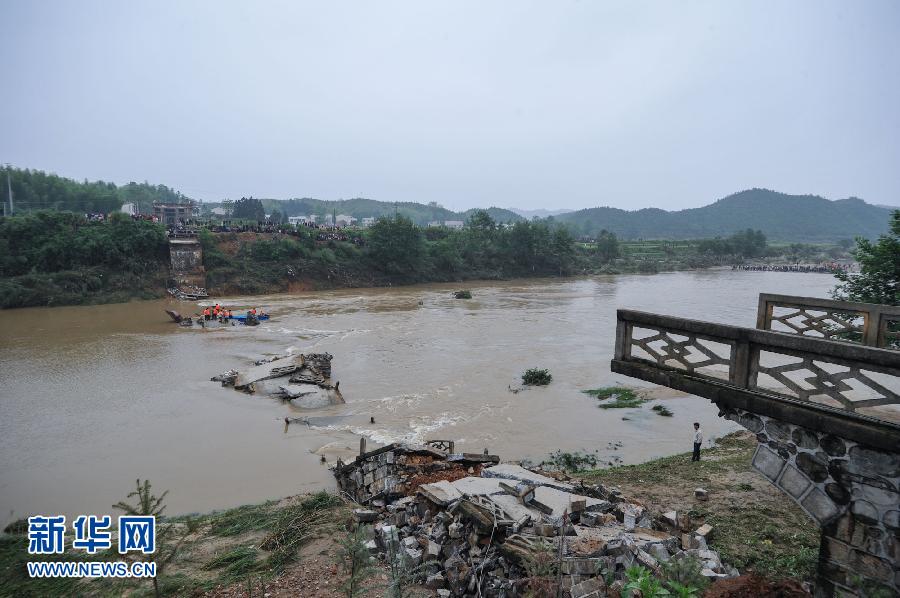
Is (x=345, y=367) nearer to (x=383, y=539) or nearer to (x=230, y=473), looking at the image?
(x=230, y=473)

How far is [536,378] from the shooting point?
19.4m

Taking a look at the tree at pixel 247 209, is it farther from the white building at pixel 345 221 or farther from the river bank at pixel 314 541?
the river bank at pixel 314 541

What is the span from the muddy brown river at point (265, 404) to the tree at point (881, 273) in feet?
16.4

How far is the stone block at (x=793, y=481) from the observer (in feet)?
15.4

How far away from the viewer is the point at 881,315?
6.32 metres

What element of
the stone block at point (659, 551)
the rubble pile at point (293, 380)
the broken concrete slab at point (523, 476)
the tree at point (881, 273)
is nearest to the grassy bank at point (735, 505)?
the stone block at point (659, 551)

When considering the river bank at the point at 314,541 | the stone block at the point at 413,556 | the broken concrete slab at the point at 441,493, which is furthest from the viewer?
the broken concrete slab at the point at 441,493

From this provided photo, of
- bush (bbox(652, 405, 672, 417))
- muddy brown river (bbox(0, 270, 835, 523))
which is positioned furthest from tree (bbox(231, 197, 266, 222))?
bush (bbox(652, 405, 672, 417))

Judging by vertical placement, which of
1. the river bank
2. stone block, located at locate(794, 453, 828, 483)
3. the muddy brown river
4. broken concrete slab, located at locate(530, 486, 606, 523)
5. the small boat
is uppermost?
stone block, located at locate(794, 453, 828, 483)

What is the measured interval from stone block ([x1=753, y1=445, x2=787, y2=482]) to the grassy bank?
2046mm

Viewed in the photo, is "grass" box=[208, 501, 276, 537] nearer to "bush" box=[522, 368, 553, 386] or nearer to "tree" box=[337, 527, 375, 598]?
"tree" box=[337, 527, 375, 598]

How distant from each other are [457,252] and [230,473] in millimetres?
52414

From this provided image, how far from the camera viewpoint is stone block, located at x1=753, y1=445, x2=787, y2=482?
4859 millimetres

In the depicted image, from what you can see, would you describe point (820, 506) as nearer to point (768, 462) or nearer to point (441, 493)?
point (768, 462)
